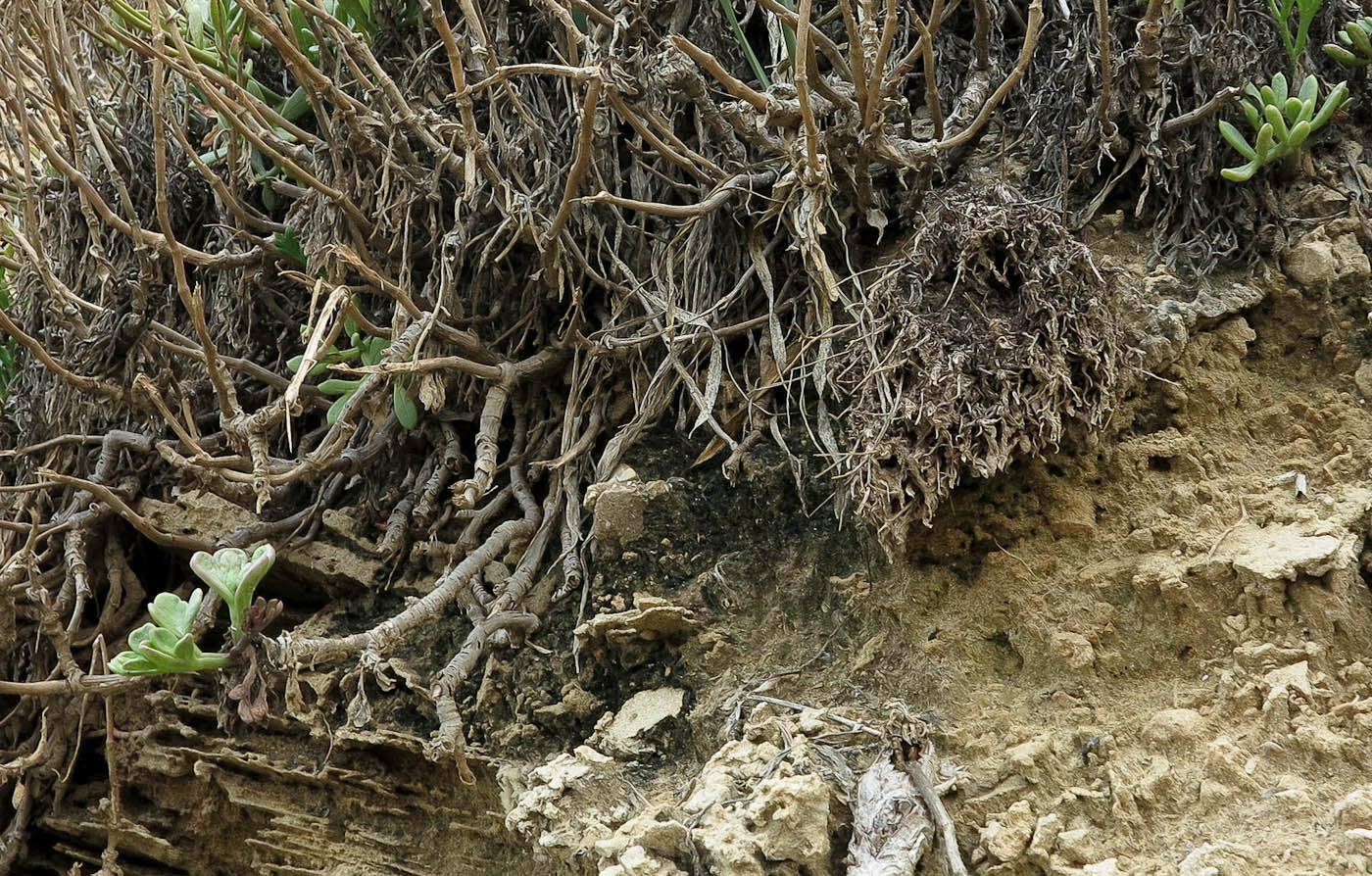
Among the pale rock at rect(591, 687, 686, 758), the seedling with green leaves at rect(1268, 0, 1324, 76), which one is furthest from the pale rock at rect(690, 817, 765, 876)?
the seedling with green leaves at rect(1268, 0, 1324, 76)

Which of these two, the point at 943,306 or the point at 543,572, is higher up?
the point at 943,306

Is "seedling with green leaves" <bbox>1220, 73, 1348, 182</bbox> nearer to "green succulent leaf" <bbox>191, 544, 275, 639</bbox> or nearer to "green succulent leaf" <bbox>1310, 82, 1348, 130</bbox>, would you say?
"green succulent leaf" <bbox>1310, 82, 1348, 130</bbox>

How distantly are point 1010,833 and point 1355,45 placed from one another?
6.30ft

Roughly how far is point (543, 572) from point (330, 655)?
0.50 meters

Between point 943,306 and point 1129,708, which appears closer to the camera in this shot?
point 1129,708

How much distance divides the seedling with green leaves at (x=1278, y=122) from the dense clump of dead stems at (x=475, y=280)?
1.11 feet

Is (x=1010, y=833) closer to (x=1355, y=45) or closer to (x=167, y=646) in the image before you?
(x=167, y=646)

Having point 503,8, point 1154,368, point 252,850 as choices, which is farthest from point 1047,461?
point 252,850

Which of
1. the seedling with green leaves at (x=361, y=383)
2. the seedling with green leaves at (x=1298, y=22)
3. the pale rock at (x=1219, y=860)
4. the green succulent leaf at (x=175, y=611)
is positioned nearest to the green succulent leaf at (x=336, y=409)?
the seedling with green leaves at (x=361, y=383)

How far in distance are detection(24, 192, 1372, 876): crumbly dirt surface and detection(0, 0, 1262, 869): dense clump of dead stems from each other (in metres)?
0.14

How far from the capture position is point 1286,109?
2.35m

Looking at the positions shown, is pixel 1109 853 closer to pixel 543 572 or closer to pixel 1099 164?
pixel 543 572

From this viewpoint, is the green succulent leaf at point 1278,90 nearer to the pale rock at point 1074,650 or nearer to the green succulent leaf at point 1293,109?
the green succulent leaf at point 1293,109

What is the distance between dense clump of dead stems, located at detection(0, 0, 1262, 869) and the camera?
229 cm
